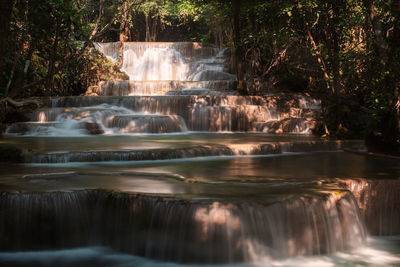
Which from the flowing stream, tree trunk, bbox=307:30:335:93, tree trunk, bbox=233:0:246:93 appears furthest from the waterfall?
tree trunk, bbox=233:0:246:93

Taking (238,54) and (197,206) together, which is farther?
(238,54)

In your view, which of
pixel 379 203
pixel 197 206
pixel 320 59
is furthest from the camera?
pixel 320 59

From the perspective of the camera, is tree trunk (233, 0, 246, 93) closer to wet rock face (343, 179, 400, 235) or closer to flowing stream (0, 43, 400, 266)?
flowing stream (0, 43, 400, 266)

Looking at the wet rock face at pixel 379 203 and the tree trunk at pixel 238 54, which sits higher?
the tree trunk at pixel 238 54

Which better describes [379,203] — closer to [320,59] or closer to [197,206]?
[197,206]

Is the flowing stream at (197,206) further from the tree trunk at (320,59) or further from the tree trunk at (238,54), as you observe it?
the tree trunk at (238,54)

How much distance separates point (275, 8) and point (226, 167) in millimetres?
6731

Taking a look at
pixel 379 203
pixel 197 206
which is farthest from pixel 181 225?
pixel 379 203

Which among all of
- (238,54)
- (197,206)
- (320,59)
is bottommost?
(197,206)

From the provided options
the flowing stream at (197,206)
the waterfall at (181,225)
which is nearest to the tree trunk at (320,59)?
the flowing stream at (197,206)

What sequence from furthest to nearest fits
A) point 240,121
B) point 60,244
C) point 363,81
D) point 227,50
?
1. point 227,50
2. point 240,121
3. point 363,81
4. point 60,244

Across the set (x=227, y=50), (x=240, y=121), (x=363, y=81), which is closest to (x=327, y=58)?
(x=363, y=81)

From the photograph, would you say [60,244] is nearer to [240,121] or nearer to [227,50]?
[240,121]

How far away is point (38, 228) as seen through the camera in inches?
228
